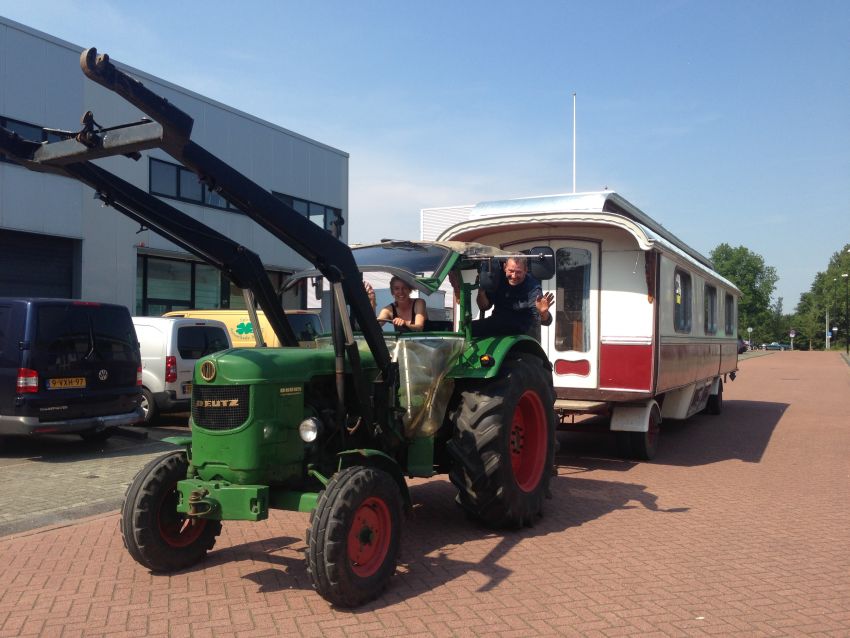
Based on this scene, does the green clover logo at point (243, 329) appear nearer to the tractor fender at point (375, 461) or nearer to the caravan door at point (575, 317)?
the caravan door at point (575, 317)

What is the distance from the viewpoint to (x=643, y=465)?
9664 mm

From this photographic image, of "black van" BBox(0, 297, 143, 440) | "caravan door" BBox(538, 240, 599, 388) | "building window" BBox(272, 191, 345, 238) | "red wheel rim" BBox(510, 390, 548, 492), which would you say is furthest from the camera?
"building window" BBox(272, 191, 345, 238)

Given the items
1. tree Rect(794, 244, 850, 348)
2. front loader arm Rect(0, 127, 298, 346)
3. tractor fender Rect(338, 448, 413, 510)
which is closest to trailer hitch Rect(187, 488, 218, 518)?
tractor fender Rect(338, 448, 413, 510)

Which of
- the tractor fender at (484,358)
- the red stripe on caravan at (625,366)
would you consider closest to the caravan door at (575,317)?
the red stripe on caravan at (625,366)

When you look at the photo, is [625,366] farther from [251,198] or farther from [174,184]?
[174,184]

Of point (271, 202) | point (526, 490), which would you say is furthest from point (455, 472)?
point (271, 202)

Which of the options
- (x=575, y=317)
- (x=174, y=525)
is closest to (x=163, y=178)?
(x=575, y=317)

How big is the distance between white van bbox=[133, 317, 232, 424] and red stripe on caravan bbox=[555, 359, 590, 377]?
5.80 m

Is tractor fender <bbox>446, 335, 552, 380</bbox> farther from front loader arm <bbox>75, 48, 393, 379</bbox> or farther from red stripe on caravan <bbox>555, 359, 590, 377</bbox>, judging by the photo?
red stripe on caravan <bbox>555, 359, 590, 377</bbox>

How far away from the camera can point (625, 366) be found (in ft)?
30.3

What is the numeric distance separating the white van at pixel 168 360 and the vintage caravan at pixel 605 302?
5.15m

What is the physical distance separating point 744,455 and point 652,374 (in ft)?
9.07

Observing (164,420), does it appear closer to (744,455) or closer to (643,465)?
(643,465)

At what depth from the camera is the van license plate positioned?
924 centimetres
